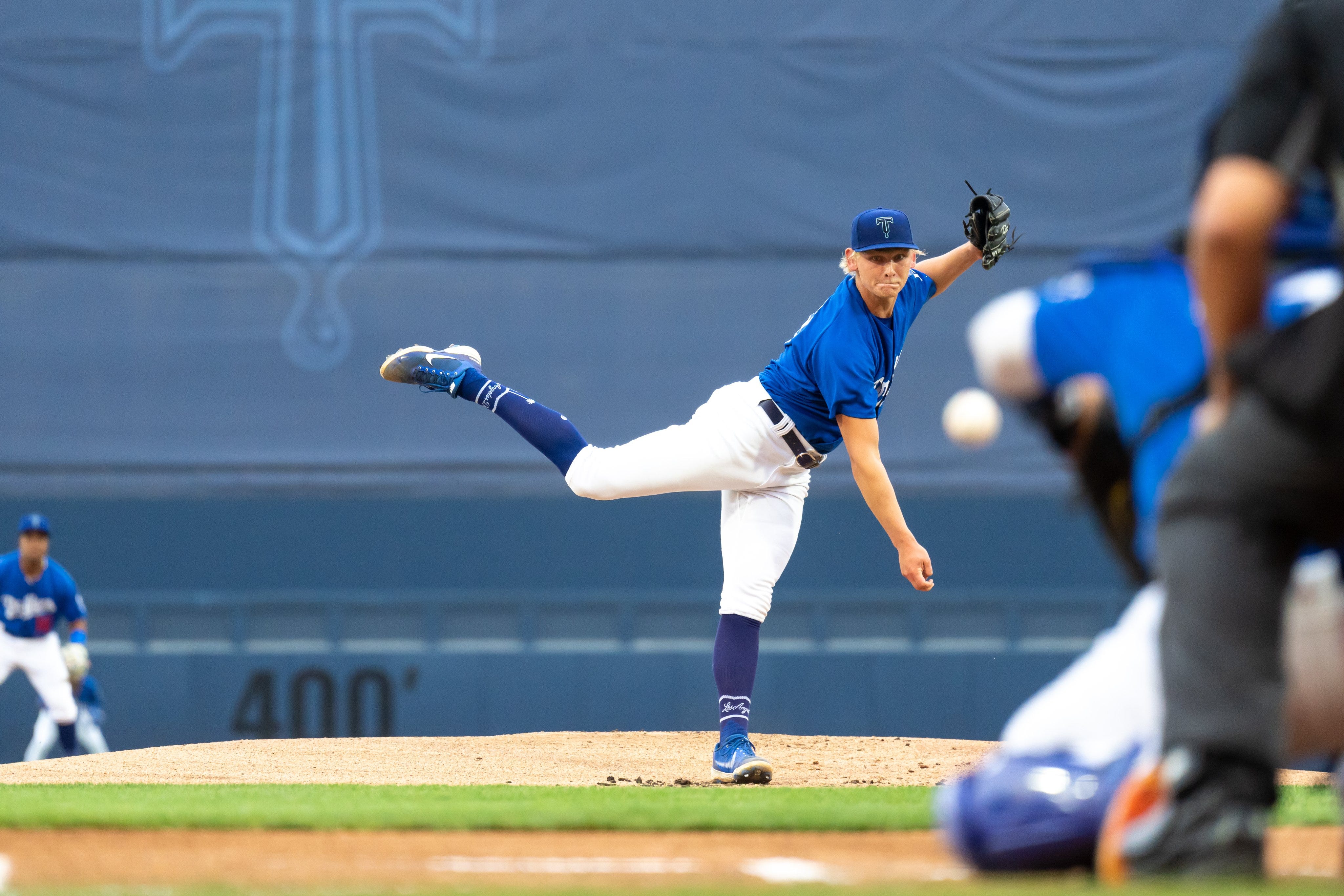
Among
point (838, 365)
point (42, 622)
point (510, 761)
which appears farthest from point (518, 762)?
point (42, 622)

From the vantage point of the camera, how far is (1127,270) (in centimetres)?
223

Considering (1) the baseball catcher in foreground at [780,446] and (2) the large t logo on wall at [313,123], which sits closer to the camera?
(1) the baseball catcher in foreground at [780,446]

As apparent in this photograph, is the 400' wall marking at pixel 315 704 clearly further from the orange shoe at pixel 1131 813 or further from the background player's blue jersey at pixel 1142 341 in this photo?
the orange shoe at pixel 1131 813

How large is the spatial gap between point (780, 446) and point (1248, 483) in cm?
299

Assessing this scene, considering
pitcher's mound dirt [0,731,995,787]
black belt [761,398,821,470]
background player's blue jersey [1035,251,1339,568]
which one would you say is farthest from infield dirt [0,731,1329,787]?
background player's blue jersey [1035,251,1339,568]

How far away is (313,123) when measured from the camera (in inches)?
390

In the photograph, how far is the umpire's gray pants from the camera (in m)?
1.70

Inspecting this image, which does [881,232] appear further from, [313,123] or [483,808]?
[313,123]

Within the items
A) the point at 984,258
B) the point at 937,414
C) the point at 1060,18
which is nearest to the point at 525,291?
the point at 937,414

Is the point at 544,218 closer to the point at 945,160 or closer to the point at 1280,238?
the point at 945,160

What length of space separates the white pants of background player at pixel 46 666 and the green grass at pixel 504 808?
4712 millimetres

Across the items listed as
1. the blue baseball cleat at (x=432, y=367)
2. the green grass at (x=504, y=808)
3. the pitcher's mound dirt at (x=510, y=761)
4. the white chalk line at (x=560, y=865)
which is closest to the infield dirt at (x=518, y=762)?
the pitcher's mound dirt at (x=510, y=761)

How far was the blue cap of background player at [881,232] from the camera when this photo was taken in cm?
461

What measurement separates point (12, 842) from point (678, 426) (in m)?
2.28
